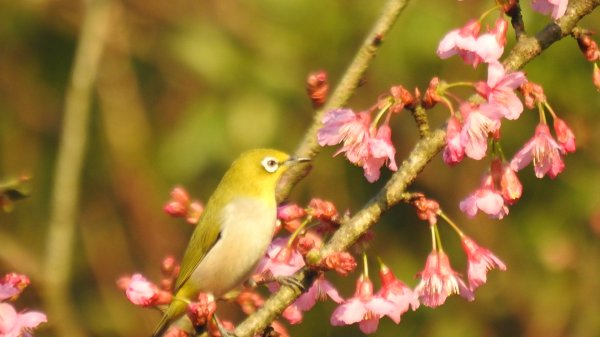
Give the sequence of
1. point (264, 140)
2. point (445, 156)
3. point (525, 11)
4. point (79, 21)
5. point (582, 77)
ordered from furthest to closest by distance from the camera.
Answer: point (79, 21) < point (264, 140) < point (582, 77) < point (525, 11) < point (445, 156)

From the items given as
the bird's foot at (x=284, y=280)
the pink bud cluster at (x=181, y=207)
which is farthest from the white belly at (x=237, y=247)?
the pink bud cluster at (x=181, y=207)

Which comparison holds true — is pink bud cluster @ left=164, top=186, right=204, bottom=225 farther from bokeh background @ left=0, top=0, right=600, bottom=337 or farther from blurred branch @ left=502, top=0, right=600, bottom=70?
bokeh background @ left=0, top=0, right=600, bottom=337

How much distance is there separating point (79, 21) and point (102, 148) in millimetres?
893

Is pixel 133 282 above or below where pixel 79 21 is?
above

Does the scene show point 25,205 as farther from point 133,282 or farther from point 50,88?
point 133,282

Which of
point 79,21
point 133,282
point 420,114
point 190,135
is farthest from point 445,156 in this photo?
point 79,21

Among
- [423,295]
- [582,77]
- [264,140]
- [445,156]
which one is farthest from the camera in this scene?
[264,140]

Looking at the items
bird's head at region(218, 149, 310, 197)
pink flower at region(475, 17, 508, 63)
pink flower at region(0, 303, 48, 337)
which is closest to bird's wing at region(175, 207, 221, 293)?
bird's head at region(218, 149, 310, 197)

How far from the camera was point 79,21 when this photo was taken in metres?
7.97

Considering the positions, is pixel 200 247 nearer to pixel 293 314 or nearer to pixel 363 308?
pixel 293 314

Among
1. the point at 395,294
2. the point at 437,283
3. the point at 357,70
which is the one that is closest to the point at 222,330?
the point at 395,294

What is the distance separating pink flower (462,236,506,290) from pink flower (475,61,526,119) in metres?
0.60

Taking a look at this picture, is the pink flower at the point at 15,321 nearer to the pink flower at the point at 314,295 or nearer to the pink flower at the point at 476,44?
the pink flower at the point at 314,295

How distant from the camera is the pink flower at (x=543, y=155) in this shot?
140 inches
